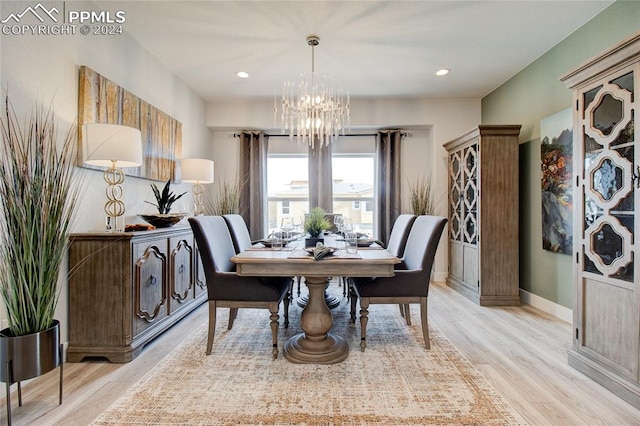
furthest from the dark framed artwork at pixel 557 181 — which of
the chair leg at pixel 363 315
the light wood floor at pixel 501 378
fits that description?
the chair leg at pixel 363 315

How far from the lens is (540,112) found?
3.35 meters

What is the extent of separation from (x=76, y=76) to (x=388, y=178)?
3859 mm

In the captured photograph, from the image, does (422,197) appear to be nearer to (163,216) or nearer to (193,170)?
(193,170)

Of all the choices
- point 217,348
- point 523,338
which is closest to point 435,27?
point 523,338

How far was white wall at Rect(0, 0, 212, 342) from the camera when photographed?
1.88 m

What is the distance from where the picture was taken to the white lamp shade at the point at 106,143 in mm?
2148

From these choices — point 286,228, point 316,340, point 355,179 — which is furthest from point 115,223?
point 355,179

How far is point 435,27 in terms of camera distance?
2766mm

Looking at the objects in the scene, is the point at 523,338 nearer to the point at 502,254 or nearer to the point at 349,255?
the point at 502,254

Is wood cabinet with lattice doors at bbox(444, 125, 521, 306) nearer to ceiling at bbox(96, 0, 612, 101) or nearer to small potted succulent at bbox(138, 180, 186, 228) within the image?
ceiling at bbox(96, 0, 612, 101)

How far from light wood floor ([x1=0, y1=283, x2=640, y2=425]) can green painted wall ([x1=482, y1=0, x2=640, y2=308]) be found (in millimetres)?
509

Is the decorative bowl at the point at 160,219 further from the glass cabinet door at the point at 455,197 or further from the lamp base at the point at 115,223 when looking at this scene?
the glass cabinet door at the point at 455,197

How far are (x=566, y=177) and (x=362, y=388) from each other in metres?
2.78

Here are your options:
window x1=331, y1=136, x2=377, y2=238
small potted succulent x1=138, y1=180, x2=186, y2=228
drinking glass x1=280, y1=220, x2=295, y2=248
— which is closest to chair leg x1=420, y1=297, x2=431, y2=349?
drinking glass x1=280, y1=220, x2=295, y2=248
